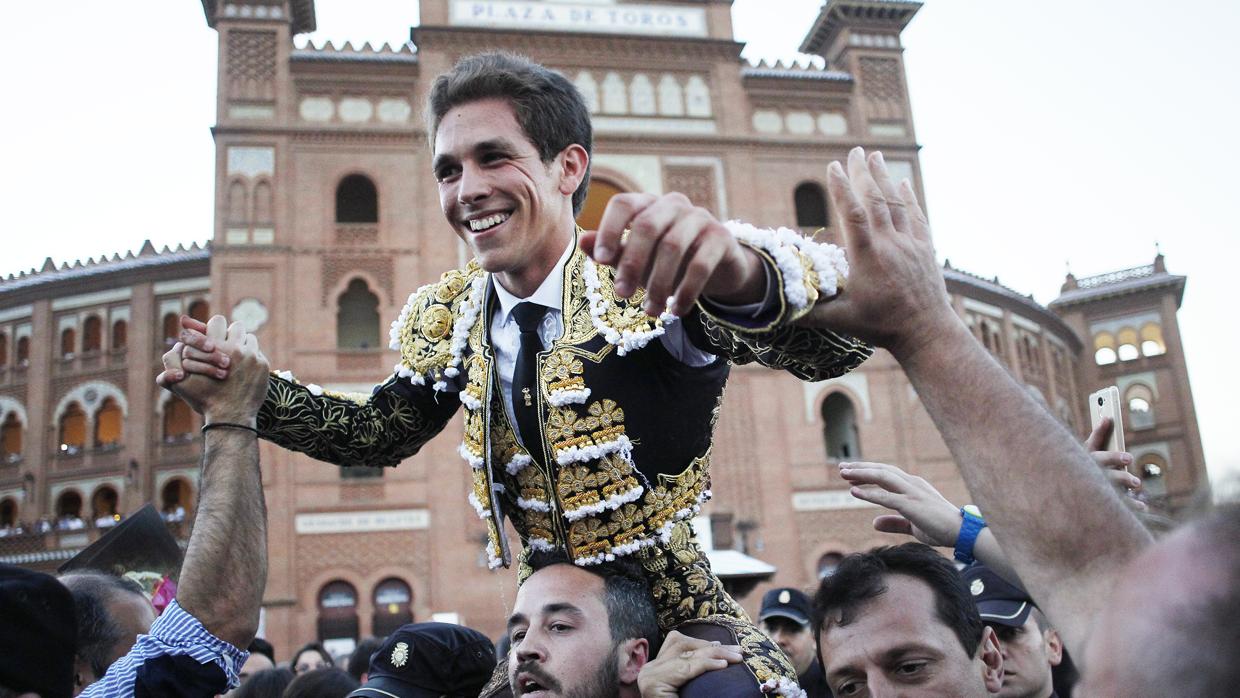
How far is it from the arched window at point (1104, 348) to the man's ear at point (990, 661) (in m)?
40.8

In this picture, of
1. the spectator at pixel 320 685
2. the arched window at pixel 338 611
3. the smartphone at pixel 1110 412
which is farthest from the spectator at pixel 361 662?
the arched window at pixel 338 611

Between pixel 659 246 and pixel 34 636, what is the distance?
1.53m

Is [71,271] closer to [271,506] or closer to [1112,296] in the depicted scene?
[271,506]

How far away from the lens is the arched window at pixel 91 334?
2919cm

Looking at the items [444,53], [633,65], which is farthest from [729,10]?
[444,53]

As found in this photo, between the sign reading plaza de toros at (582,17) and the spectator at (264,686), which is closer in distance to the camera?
the spectator at (264,686)

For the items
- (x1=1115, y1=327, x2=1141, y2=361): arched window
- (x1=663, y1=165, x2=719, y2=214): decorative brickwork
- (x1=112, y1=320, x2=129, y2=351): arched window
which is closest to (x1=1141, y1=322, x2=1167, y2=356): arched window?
(x1=1115, y1=327, x2=1141, y2=361): arched window

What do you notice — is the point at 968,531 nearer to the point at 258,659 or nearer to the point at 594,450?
the point at 594,450

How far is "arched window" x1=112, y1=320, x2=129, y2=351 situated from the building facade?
255mm

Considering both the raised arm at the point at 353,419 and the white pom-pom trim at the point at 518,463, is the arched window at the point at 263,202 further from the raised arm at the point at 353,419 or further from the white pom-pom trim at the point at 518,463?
the white pom-pom trim at the point at 518,463

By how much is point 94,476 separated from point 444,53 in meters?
15.0

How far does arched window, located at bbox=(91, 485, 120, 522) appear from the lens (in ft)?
91.8

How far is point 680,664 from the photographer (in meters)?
2.29

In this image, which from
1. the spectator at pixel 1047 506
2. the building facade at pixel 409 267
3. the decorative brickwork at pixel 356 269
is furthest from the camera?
the decorative brickwork at pixel 356 269
